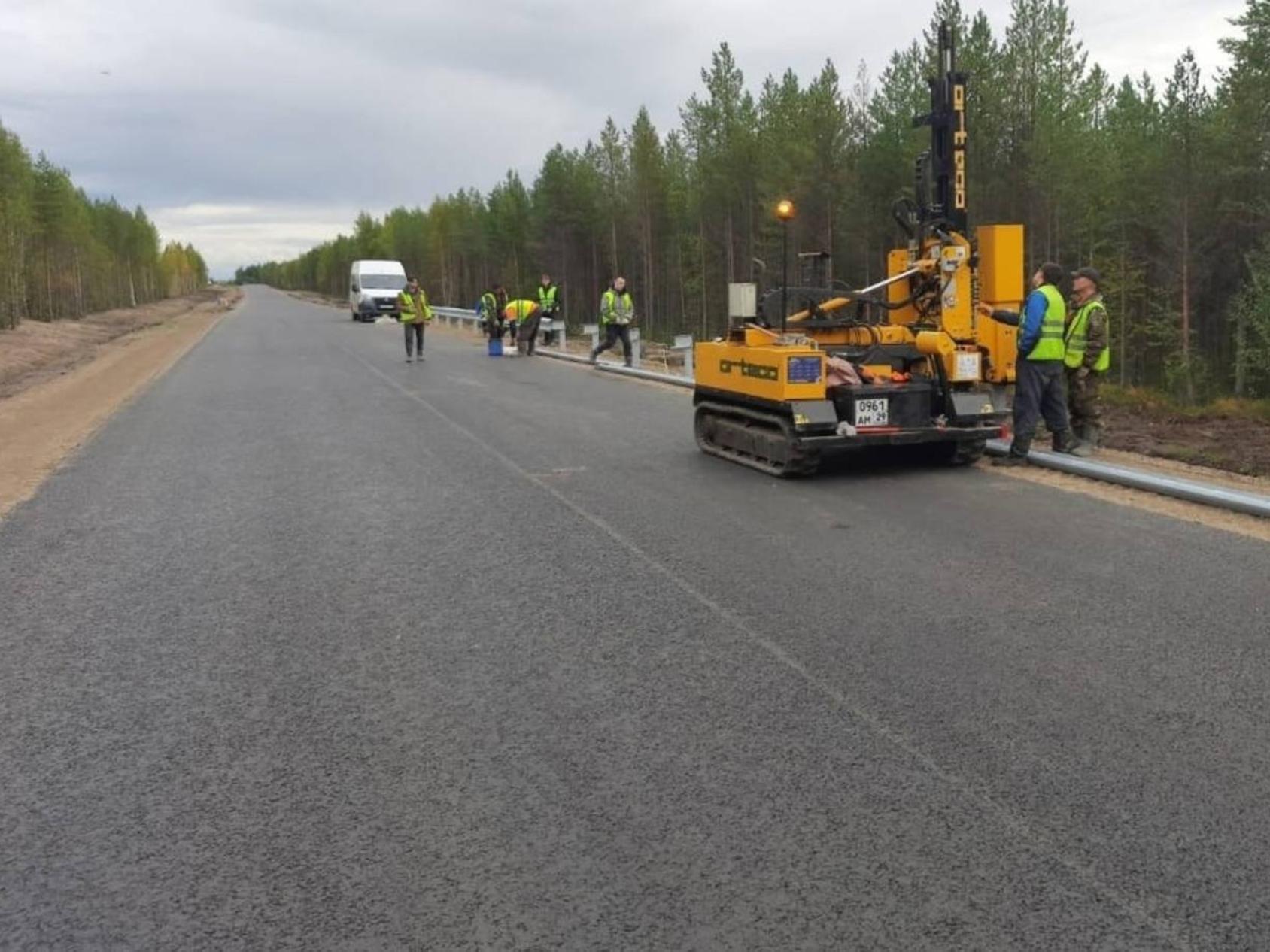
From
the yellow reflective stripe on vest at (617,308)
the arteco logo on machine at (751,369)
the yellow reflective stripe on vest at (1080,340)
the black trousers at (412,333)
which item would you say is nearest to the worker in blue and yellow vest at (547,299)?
the black trousers at (412,333)

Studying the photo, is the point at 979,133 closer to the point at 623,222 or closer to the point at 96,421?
the point at 623,222

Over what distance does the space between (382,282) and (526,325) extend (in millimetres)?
24276

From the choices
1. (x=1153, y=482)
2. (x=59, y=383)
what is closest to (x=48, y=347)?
(x=59, y=383)

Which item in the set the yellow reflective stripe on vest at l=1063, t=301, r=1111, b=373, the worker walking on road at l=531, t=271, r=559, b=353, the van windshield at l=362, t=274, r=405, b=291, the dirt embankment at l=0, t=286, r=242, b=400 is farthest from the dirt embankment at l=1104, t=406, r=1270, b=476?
the van windshield at l=362, t=274, r=405, b=291

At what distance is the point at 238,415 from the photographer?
14.1 m

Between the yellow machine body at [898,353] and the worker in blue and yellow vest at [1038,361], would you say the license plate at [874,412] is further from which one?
the worker in blue and yellow vest at [1038,361]

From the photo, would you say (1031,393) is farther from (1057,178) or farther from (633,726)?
(1057,178)

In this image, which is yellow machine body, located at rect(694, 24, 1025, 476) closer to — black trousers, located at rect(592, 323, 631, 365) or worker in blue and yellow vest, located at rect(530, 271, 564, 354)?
black trousers, located at rect(592, 323, 631, 365)

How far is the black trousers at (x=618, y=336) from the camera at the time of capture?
70.1 feet

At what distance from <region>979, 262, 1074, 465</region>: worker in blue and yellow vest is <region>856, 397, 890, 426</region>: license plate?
4.81ft

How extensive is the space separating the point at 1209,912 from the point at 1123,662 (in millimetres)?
1972

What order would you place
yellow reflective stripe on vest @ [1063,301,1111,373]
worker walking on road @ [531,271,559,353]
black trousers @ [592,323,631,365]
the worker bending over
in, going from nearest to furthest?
1. yellow reflective stripe on vest @ [1063,301,1111,373]
2. black trousers @ [592,323,631,365]
3. the worker bending over
4. worker walking on road @ [531,271,559,353]

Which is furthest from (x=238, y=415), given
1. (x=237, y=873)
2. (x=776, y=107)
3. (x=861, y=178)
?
(x=776, y=107)

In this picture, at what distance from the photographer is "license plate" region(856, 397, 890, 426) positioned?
9.28 metres
